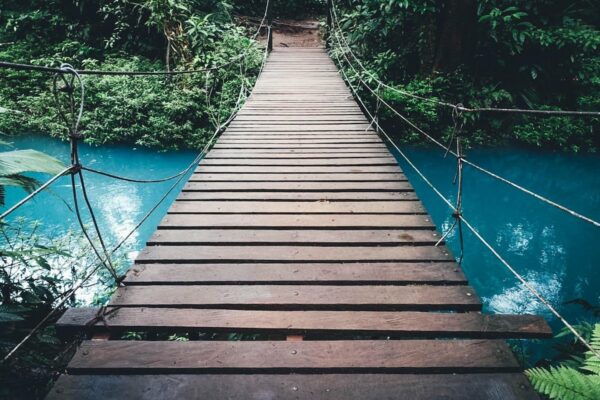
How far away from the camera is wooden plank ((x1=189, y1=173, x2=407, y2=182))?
2.85 meters

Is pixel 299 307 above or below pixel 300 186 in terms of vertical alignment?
below

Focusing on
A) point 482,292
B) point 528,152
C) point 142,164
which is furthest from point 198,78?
point 528,152

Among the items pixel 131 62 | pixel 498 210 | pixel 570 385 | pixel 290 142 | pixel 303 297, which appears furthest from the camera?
pixel 131 62

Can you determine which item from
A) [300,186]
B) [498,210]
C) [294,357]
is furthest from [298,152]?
[498,210]

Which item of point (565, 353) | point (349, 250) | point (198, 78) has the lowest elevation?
point (565, 353)

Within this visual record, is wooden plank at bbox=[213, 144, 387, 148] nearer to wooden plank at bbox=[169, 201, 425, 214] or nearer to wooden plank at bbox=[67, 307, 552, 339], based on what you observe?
wooden plank at bbox=[169, 201, 425, 214]

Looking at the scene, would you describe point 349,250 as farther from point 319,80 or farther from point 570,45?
point 570,45

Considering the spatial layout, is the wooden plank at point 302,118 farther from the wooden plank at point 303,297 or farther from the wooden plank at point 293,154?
the wooden plank at point 303,297

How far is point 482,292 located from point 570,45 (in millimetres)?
5780

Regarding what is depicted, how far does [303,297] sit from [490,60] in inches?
316

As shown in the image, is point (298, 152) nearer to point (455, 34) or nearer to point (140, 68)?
point (455, 34)

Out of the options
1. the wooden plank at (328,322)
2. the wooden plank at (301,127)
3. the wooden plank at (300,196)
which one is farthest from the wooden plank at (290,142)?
the wooden plank at (328,322)

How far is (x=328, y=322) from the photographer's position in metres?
1.50

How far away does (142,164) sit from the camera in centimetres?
769
